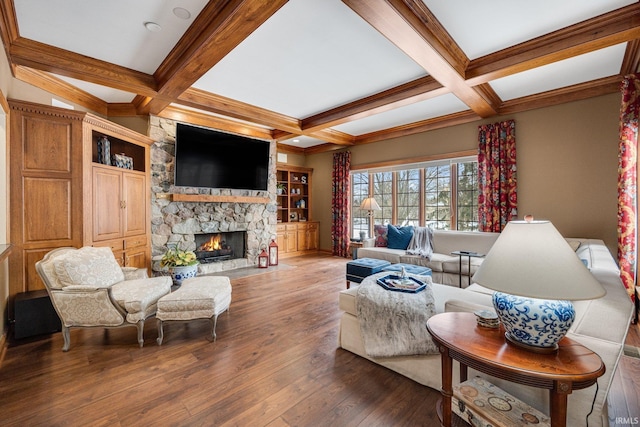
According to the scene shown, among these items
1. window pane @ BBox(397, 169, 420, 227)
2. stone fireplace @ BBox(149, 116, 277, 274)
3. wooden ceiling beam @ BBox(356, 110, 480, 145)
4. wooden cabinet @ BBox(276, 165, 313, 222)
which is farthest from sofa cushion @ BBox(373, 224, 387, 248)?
wooden cabinet @ BBox(276, 165, 313, 222)

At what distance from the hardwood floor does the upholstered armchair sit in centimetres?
25

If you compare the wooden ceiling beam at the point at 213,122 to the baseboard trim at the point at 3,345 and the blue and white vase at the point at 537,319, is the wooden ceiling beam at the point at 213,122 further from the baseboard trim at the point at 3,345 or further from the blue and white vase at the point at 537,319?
the blue and white vase at the point at 537,319

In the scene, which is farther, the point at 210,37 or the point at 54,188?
the point at 54,188

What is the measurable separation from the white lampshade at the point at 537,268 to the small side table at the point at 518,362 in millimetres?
285

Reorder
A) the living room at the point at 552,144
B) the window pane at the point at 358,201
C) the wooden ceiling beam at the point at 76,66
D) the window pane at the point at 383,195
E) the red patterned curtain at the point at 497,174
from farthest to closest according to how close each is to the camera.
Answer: the window pane at the point at 358,201 < the window pane at the point at 383,195 < the red patterned curtain at the point at 497,174 < the living room at the point at 552,144 < the wooden ceiling beam at the point at 76,66

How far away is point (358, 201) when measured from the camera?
23.1 ft

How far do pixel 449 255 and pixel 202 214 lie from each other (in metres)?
4.48

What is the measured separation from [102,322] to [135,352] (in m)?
0.41

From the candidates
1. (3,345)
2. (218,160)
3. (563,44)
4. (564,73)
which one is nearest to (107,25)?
(218,160)

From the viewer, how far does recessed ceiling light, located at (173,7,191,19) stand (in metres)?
2.29

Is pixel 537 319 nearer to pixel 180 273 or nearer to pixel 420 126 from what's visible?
pixel 180 273

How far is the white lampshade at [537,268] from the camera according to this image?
1.15 metres

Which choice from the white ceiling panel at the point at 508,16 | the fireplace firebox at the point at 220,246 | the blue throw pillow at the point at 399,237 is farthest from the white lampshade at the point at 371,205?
the white ceiling panel at the point at 508,16

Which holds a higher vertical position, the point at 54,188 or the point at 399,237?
the point at 54,188
